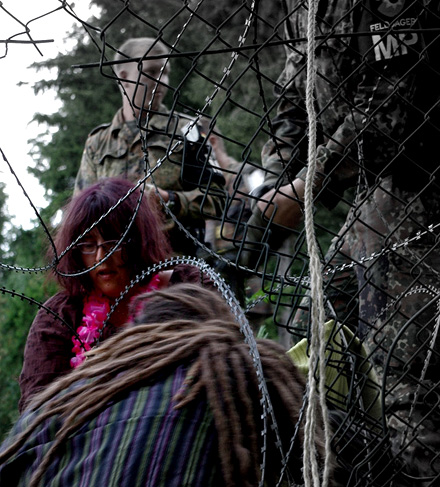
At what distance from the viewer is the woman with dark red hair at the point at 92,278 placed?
2.36 meters

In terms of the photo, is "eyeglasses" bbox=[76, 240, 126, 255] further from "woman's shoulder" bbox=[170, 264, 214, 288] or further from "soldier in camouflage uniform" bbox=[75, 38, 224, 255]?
"soldier in camouflage uniform" bbox=[75, 38, 224, 255]

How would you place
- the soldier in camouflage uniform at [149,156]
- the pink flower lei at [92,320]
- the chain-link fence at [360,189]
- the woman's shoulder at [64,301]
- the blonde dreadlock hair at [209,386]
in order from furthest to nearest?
the soldier in camouflage uniform at [149,156], the woman's shoulder at [64,301], the pink flower lei at [92,320], the chain-link fence at [360,189], the blonde dreadlock hair at [209,386]

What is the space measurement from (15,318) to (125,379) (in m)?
5.84

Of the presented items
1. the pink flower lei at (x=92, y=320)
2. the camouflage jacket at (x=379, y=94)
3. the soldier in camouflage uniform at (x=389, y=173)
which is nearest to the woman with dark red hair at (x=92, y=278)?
the pink flower lei at (x=92, y=320)

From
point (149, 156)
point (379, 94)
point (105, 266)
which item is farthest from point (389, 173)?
point (149, 156)

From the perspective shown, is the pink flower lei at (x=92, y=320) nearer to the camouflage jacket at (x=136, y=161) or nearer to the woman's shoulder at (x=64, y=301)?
the woman's shoulder at (x=64, y=301)

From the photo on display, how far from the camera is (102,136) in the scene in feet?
12.3

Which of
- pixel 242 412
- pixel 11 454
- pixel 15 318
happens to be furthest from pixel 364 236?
pixel 15 318

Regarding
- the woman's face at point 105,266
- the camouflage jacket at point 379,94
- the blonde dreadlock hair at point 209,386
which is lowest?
the blonde dreadlock hair at point 209,386

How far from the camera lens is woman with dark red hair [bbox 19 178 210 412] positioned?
2355 millimetres

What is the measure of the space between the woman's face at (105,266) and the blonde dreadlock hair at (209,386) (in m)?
1.10

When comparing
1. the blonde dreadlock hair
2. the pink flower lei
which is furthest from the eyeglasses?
the blonde dreadlock hair

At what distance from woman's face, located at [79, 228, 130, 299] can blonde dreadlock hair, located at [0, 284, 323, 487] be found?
3.61ft

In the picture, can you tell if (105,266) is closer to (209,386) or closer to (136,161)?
(136,161)
